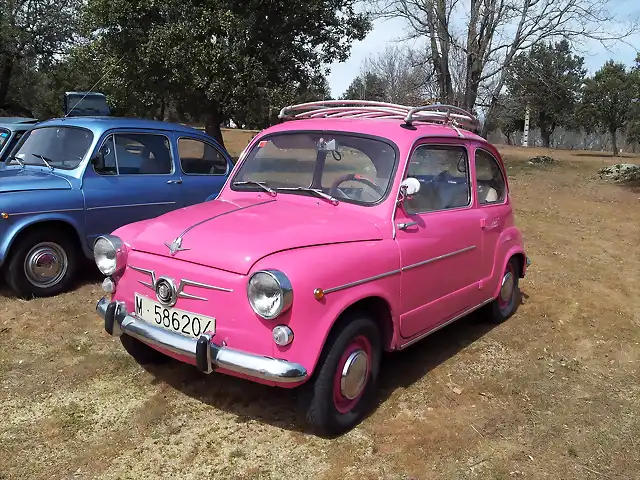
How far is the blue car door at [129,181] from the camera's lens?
19.2 feet

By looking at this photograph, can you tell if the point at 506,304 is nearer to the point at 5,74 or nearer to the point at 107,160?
the point at 107,160

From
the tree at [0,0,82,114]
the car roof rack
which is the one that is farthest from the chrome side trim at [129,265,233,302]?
the tree at [0,0,82,114]

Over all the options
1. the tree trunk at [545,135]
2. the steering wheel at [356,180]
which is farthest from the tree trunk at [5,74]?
the tree trunk at [545,135]

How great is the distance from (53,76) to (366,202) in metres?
24.4

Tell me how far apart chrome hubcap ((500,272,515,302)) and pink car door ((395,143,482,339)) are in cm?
72

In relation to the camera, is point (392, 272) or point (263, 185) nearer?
point (392, 272)

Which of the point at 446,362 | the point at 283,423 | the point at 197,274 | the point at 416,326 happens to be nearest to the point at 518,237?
the point at 446,362

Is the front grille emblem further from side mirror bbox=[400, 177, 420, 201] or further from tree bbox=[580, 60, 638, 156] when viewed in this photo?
tree bbox=[580, 60, 638, 156]

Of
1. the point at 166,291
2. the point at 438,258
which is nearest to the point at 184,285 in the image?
the point at 166,291

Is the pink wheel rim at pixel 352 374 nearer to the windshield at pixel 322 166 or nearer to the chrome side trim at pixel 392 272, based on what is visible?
the chrome side trim at pixel 392 272

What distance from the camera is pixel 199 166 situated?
22.7 feet

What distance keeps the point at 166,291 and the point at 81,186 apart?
10.00 feet

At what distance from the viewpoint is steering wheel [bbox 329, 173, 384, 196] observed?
3.84 m

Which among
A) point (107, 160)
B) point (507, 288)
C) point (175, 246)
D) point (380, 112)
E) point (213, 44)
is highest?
point (213, 44)
